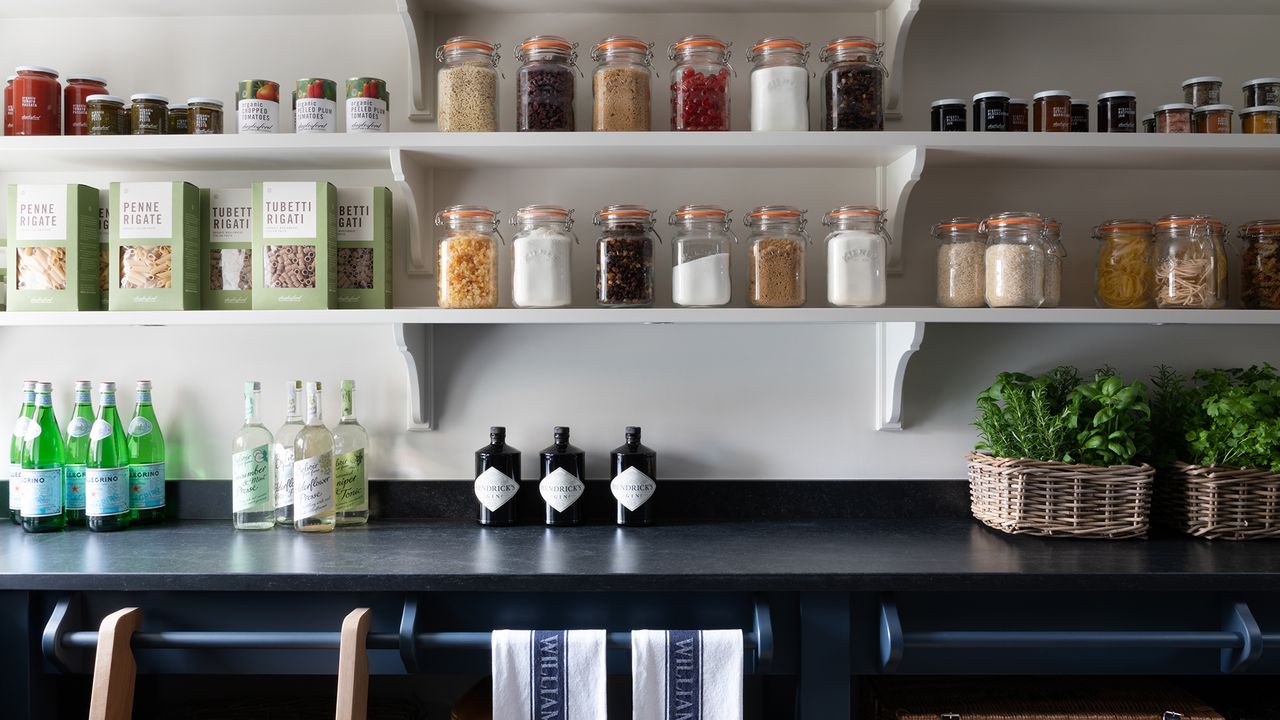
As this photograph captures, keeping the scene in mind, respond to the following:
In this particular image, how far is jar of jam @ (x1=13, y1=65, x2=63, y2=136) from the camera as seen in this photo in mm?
1727

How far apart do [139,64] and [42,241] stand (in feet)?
1.52

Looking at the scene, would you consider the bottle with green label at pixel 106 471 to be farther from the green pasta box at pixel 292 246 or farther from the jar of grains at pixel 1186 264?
the jar of grains at pixel 1186 264

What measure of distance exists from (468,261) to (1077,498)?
48.0 inches

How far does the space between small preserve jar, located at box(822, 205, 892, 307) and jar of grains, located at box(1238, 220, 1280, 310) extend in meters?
0.75

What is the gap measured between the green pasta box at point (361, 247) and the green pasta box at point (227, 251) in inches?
7.0

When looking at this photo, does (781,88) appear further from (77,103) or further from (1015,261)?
(77,103)

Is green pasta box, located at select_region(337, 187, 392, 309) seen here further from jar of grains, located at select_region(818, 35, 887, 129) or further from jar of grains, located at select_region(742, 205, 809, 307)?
jar of grains, located at select_region(818, 35, 887, 129)

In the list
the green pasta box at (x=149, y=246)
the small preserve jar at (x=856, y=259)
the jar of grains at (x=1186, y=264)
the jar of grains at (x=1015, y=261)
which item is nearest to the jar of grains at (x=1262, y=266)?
the jar of grains at (x=1186, y=264)

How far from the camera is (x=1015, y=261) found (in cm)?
168

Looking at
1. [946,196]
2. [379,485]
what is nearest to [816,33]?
[946,196]

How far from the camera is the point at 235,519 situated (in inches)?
71.7

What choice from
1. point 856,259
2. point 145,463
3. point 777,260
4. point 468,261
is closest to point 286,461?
point 145,463

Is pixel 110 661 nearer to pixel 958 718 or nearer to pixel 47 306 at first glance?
pixel 47 306

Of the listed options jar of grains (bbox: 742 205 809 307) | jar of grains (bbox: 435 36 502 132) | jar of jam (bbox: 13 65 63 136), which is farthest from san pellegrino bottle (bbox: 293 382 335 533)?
jar of grains (bbox: 742 205 809 307)
